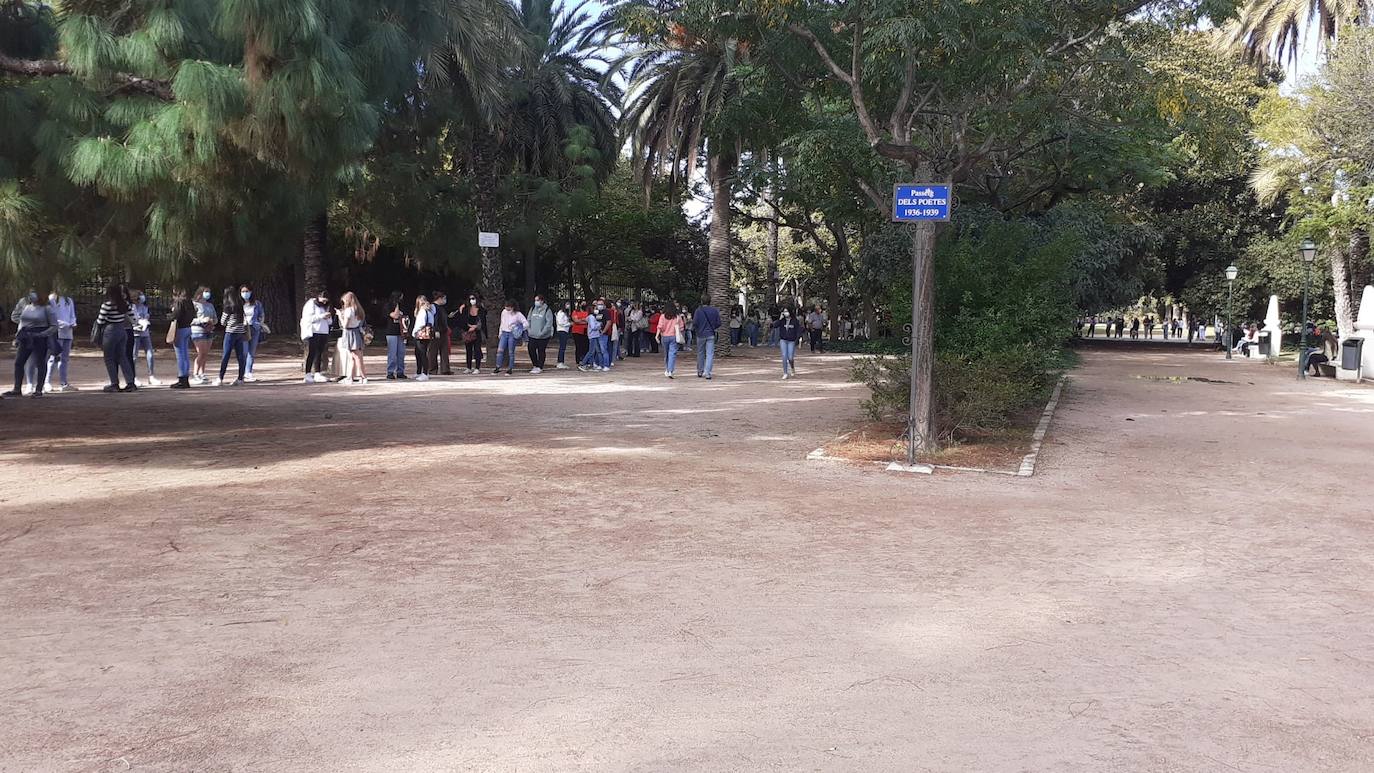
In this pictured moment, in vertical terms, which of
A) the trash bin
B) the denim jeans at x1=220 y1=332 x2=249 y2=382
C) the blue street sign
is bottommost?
the trash bin

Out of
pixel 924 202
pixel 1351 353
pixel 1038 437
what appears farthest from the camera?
pixel 1351 353

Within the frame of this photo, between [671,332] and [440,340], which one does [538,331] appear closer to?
[440,340]

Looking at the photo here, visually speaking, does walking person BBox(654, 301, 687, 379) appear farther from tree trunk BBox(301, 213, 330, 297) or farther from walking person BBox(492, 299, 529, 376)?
tree trunk BBox(301, 213, 330, 297)

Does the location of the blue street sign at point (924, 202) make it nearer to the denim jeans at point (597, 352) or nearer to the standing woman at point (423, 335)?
the standing woman at point (423, 335)

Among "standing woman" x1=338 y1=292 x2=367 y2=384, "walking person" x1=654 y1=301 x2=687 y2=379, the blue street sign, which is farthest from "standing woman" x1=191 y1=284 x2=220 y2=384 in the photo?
the blue street sign

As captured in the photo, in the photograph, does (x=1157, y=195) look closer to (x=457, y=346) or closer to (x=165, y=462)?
(x=457, y=346)

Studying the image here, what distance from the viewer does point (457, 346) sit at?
3331 centimetres

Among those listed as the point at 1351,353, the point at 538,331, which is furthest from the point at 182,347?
the point at 1351,353

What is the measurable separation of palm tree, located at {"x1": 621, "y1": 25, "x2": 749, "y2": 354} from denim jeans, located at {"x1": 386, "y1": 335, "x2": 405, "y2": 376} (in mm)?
10448

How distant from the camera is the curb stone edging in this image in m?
9.99

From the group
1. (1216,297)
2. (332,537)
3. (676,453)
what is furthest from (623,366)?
(1216,297)

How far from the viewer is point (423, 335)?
64.7 feet

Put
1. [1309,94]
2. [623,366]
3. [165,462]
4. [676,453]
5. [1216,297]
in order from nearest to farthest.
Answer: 1. [165,462]
2. [676,453]
3. [623,366]
4. [1309,94]
5. [1216,297]

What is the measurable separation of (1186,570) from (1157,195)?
1677 inches
